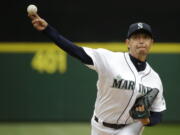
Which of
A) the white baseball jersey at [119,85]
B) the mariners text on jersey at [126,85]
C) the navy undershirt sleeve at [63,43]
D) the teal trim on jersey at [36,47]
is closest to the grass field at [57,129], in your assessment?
the teal trim on jersey at [36,47]

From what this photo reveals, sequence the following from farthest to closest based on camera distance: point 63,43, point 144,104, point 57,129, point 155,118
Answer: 1. point 57,129
2. point 155,118
3. point 144,104
4. point 63,43

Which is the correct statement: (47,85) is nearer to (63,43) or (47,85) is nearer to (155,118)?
(155,118)

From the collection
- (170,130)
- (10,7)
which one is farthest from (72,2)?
(170,130)

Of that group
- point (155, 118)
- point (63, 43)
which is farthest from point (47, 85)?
point (63, 43)

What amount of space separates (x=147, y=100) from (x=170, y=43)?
14.3 ft

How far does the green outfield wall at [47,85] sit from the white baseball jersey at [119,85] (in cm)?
388

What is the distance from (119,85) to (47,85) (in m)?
4.24

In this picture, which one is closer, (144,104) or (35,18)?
(35,18)

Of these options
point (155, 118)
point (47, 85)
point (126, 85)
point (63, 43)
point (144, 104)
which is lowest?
point (47, 85)

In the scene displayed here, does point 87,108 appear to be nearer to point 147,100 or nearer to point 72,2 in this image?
point 72,2

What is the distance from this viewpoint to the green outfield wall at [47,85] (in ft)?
29.5

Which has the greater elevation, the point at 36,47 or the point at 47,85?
the point at 36,47

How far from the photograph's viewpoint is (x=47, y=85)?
9.02 m

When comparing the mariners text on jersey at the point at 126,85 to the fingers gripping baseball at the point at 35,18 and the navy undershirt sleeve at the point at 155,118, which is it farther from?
the fingers gripping baseball at the point at 35,18
